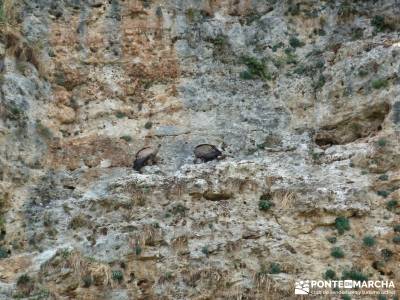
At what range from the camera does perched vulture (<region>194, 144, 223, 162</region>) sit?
1880cm

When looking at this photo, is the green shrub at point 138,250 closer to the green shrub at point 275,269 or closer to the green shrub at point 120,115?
the green shrub at point 275,269

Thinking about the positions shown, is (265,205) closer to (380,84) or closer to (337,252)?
(337,252)

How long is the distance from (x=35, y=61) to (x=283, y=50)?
28.9 feet

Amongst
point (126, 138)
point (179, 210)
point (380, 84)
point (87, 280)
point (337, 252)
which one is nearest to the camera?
point (87, 280)

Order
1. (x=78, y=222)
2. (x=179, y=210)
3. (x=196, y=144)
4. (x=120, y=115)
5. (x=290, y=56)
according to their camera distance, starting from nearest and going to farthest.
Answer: (x=179, y=210) < (x=78, y=222) < (x=196, y=144) < (x=120, y=115) < (x=290, y=56)

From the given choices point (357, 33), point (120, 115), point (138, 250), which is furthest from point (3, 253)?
point (357, 33)

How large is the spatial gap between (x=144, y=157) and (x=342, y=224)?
21.6ft

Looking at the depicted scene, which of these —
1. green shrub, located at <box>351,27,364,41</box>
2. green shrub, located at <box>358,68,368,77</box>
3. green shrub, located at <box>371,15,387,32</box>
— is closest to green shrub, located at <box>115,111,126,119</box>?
green shrub, located at <box>358,68,368,77</box>

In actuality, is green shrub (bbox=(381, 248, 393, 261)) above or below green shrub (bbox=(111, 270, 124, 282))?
above

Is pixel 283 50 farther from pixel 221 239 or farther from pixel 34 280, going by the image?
pixel 34 280

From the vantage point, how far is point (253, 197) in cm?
1700

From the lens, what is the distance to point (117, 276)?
1524 centimetres

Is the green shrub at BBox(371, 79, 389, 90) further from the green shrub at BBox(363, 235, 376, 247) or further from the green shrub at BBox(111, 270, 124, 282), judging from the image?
the green shrub at BBox(111, 270, 124, 282)

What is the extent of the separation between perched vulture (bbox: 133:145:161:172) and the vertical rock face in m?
0.19
